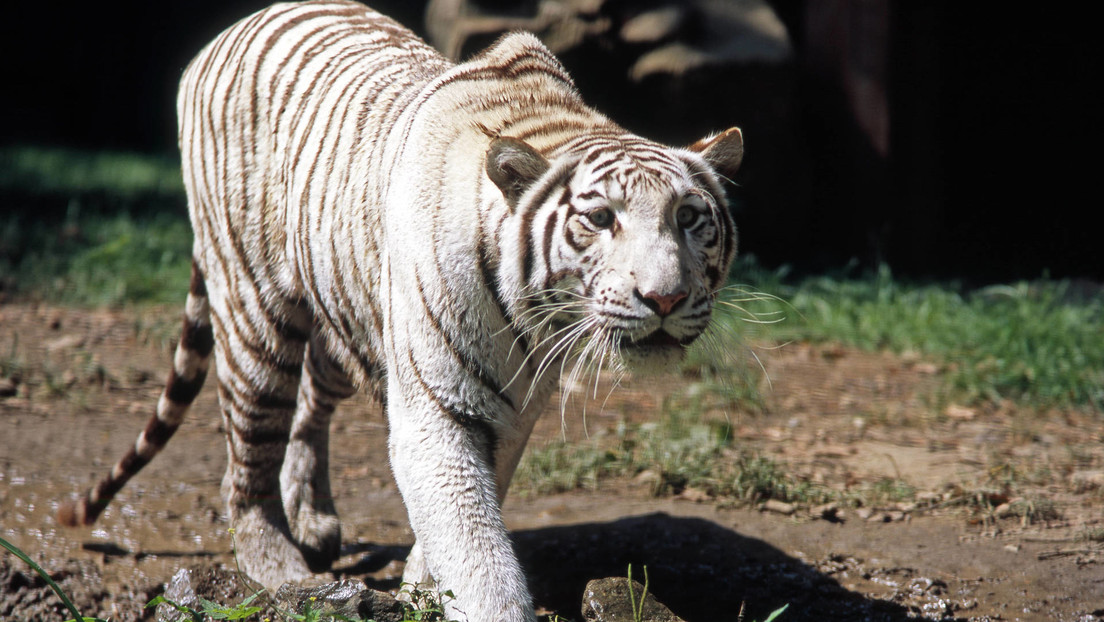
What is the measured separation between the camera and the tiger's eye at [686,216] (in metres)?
2.38

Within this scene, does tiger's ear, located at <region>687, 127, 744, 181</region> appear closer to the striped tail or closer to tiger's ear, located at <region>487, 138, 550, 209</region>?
tiger's ear, located at <region>487, 138, 550, 209</region>

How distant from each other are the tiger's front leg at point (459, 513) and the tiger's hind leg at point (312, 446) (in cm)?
103

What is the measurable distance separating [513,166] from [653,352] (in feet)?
1.71

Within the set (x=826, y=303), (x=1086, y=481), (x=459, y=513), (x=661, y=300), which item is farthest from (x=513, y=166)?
(x=826, y=303)

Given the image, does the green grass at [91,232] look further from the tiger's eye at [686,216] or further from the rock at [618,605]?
the tiger's eye at [686,216]

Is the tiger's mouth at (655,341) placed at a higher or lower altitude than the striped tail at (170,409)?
higher

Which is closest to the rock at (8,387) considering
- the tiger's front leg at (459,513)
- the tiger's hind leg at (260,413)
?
the tiger's hind leg at (260,413)

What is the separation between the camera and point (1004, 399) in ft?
15.6

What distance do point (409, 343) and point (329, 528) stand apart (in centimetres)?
116

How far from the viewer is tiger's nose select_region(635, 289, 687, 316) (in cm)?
221

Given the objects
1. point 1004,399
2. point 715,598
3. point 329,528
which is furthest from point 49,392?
point 1004,399

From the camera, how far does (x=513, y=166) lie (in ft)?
7.74

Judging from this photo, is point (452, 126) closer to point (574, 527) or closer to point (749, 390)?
point (574, 527)

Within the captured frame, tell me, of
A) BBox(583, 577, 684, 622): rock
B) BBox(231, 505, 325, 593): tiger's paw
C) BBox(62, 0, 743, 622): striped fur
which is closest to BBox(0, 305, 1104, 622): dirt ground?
BBox(231, 505, 325, 593): tiger's paw
